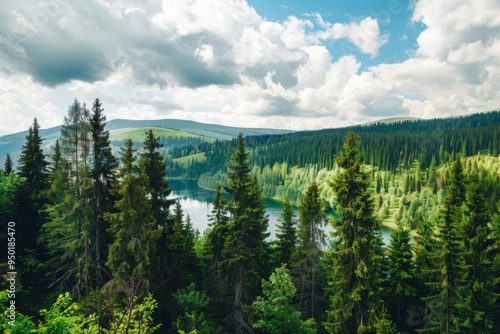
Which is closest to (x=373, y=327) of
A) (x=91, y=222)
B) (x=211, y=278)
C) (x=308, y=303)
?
(x=308, y=303)

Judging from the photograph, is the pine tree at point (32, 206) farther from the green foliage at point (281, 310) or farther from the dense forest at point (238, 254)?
the green foliage at point (281, 310)

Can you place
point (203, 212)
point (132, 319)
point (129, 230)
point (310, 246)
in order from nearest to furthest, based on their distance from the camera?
point (132, 319), point (129, 230), point (310, 246), point (203, 212)

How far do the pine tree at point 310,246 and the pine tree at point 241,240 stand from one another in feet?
14.8

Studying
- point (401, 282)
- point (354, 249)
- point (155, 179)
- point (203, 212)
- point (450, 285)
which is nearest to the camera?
point (354, 249)

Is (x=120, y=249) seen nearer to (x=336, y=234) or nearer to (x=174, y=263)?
(x=174, y=263)

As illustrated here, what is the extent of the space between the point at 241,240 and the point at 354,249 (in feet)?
30.7

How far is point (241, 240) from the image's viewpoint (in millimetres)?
23406

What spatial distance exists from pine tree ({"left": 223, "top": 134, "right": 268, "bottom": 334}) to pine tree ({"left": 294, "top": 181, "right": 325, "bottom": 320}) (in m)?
4.50

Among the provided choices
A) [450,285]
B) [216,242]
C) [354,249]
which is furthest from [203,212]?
[354,249]

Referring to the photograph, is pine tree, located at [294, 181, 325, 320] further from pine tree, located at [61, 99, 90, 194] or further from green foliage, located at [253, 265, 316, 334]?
pine tree, located at [61, 99, 90, 194]

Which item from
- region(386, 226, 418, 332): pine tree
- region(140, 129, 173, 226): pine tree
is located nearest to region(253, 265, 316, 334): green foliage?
region(140, 129, 173, 226): pine tree

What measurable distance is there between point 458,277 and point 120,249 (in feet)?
78.4

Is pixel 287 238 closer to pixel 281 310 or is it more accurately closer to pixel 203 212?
pixel 281 310

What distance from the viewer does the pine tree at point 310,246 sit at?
2631cm
